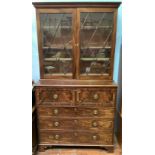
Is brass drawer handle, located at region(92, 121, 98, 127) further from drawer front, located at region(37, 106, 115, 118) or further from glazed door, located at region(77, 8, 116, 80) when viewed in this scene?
glazed door, located at region(77, 8, 116, 80)

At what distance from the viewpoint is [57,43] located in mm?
1967

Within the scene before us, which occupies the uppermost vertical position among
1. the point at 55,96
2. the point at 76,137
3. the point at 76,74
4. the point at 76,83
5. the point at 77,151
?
the point at 76,74

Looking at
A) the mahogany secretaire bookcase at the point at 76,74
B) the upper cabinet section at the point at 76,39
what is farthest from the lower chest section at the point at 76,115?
the upper cabinet section at the point at 76,39

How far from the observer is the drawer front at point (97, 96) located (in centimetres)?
188

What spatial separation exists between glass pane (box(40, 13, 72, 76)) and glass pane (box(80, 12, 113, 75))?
0.16m

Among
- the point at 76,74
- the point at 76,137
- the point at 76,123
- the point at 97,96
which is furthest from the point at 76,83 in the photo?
the point at 76,137

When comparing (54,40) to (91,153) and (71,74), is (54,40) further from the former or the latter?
(91,153)

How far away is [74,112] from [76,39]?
861 millimetres

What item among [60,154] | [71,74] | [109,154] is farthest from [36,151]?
[71,74]

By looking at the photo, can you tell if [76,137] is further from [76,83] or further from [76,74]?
[76,74]

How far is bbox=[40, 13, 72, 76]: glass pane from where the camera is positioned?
1885 mm

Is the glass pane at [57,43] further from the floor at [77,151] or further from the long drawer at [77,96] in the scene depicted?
the floor at [77,151]

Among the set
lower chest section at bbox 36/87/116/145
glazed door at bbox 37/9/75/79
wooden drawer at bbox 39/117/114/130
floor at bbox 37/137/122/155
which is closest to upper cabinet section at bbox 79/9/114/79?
glazed door at bbox 37/9/75/79
